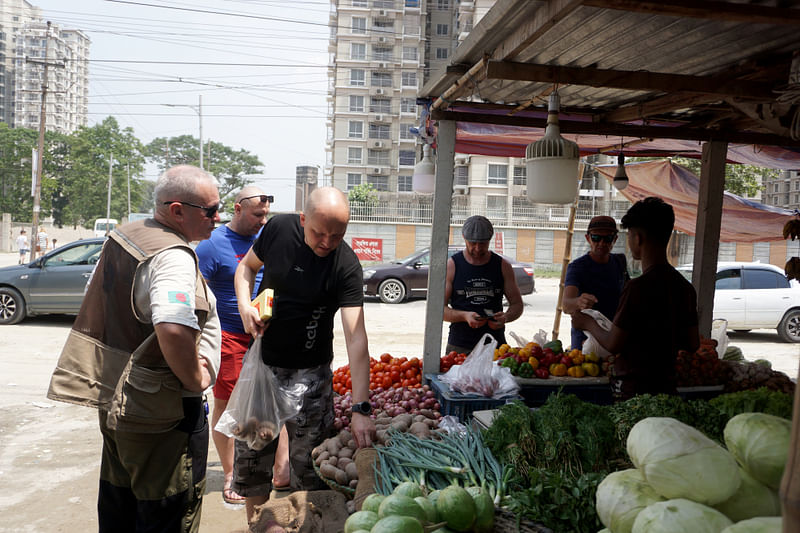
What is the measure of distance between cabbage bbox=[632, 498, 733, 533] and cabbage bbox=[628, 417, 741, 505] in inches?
1.6

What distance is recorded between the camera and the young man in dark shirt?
2.97 metres

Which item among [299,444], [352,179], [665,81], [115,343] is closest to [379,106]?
[352,179]

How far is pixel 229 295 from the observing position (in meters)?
4.28

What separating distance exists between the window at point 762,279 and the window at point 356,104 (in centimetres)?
5278

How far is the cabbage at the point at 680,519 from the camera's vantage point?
1150 millimetres

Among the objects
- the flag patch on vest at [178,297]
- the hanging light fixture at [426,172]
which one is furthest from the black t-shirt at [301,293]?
the hanging light fixture at [426,172]

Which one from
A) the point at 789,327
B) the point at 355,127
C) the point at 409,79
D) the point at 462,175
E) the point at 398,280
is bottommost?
the point at 789,327

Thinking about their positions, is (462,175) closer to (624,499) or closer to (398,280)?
(398,280)

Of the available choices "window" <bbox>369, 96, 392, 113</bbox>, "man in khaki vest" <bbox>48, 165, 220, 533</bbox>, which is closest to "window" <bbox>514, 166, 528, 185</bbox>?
"window" <bbox>369, 96, 392, 113</bbox>

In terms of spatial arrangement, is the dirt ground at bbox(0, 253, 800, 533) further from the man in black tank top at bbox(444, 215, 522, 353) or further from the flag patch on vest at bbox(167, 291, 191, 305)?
the man in black tank top at bbox(444, 215, 522, 353)

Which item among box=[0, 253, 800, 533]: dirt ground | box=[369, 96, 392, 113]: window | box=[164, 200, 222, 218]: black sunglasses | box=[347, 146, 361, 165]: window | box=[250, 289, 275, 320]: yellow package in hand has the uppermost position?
box=[369, 96, 392, 113]: window

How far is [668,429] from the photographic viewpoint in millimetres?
1381

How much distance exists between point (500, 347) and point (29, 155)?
5481cm

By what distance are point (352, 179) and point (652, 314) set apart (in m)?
58.4
